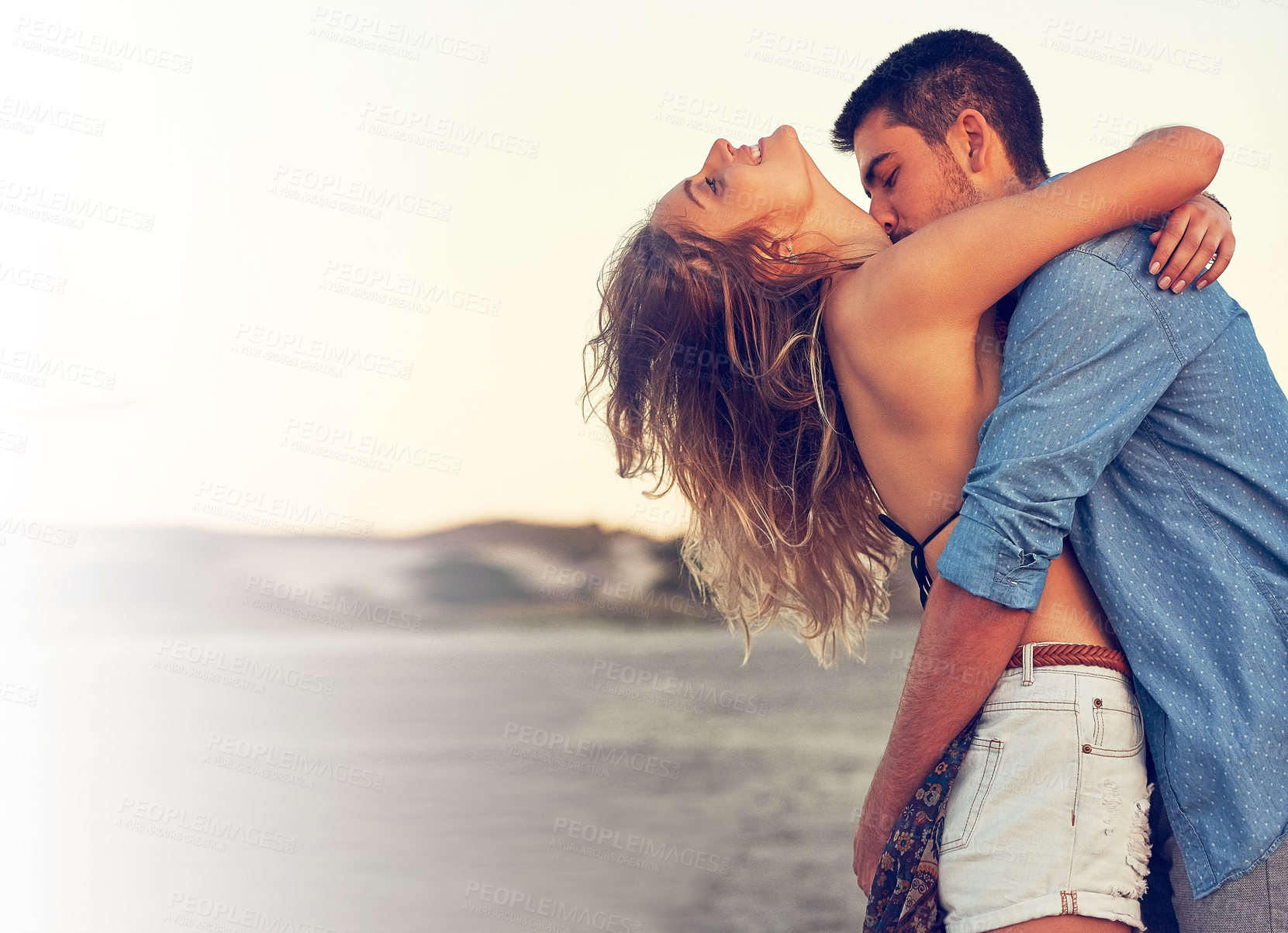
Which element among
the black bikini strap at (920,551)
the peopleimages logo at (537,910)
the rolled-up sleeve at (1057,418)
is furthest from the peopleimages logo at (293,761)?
the rolled-up sleeve at (1057,418)

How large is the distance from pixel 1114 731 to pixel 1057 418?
42 centimetres

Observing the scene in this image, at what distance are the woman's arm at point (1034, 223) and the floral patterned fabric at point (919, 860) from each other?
599mm

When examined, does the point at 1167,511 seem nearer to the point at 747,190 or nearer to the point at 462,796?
the point at 747,190

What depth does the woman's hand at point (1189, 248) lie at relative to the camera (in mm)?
1322

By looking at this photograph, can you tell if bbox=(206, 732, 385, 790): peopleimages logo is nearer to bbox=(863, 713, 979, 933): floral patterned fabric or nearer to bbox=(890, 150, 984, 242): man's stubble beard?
bbox=(863, 713, 979, 933): floral patterned fabric

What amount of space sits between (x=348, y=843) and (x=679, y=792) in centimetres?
166

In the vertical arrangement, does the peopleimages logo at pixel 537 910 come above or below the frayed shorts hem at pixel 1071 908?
below

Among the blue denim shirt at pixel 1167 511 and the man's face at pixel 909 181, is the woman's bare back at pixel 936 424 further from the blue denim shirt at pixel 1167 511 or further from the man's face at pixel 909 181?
the man's face at pixel 909 181

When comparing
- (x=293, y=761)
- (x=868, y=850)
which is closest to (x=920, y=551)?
(x=868, y=850)

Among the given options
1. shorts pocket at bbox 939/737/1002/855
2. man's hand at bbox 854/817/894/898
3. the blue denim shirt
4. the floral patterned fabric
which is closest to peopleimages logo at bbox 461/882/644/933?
man's hand at bbox 854/817/894/898

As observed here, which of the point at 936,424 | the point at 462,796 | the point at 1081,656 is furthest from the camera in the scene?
the point at 462,796

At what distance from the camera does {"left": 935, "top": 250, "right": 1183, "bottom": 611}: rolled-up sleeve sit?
1.27 meters

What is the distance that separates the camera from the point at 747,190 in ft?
5.94

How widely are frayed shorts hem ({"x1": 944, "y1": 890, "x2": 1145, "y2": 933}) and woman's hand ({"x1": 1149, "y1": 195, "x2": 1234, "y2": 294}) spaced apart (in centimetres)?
78
